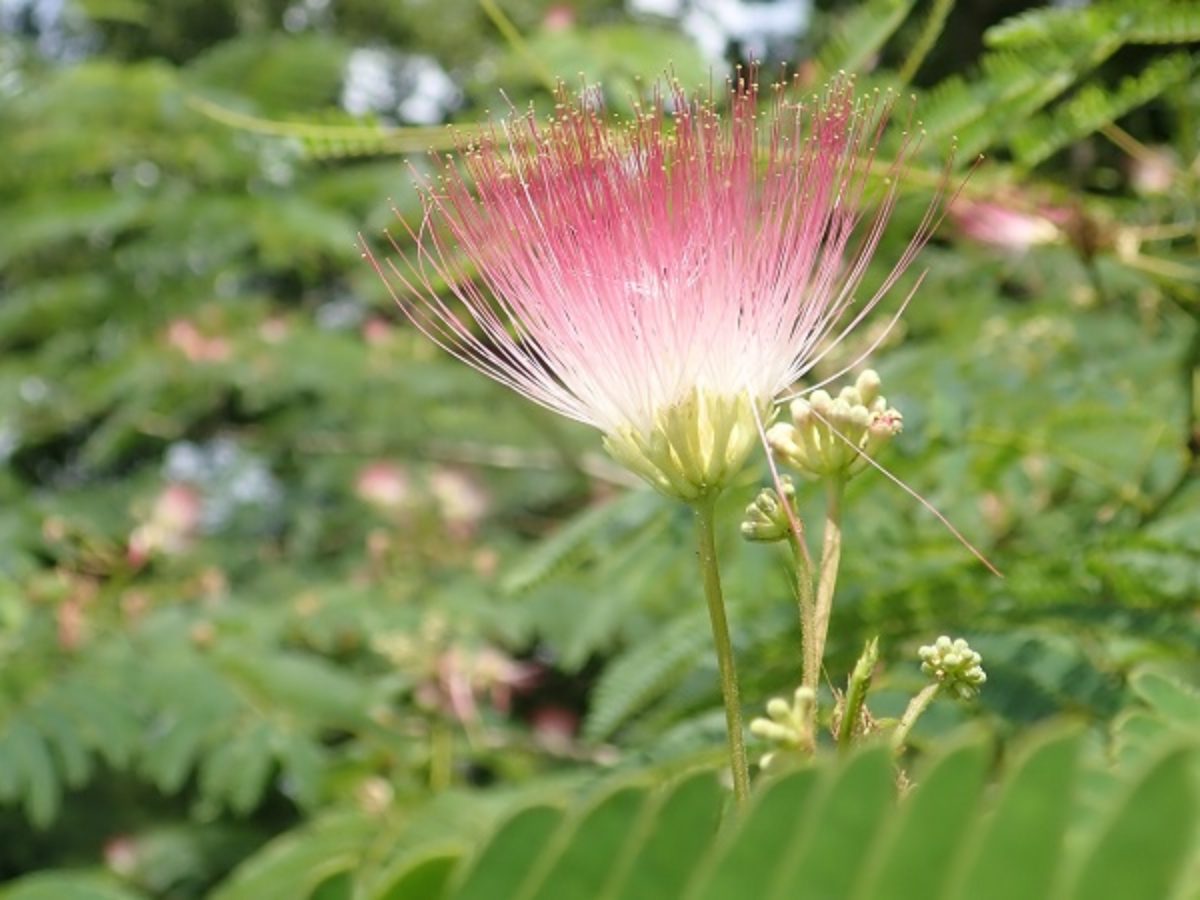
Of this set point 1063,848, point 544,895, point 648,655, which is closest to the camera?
point 1063,848

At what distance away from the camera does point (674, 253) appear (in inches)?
33.8

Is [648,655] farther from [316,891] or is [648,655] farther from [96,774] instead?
[96,774]

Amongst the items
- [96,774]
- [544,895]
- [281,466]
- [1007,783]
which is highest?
[1007,783]

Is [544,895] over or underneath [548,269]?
underneath

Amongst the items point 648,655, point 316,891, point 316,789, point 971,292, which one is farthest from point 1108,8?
point 316,789

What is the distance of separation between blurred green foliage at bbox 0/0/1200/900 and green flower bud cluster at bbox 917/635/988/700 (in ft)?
0.44

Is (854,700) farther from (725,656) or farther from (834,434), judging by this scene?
(834,434)

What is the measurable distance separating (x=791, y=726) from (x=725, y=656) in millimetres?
65

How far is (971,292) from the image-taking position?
3.15 metres

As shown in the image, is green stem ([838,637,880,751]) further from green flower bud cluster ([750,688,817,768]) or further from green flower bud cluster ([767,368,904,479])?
green flower bud cluster ([767,368,904,479])

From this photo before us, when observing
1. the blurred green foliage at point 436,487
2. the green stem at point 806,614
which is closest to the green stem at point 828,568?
the green stem at point 806,614

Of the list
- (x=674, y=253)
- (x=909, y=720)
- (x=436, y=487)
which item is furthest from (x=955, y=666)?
(x=436, y=487)

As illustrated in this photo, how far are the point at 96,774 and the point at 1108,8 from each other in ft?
13.7

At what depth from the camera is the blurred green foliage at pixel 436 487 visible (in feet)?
5.25
